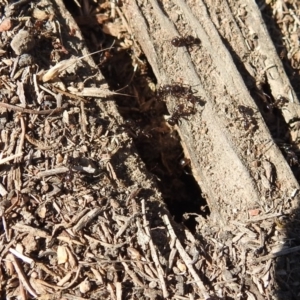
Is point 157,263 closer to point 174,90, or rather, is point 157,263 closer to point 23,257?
point 23,257

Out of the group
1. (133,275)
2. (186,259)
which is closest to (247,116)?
(186,259)

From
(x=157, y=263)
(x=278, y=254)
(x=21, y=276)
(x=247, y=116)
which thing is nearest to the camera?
(x=21, y=276)

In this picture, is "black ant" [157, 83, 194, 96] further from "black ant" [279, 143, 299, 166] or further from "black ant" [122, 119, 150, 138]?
"black ant" [279, 143, 299, 166]

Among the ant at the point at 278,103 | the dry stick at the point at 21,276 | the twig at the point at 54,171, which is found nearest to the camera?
the dry stick at the point at 21,276

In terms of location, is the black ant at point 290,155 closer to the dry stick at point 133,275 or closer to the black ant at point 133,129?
the black ant at point 133,129

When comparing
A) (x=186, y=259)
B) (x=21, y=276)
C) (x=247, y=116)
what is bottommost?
(x=186, y=259)

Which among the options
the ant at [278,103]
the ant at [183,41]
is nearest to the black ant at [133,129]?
the ant at [183,41]

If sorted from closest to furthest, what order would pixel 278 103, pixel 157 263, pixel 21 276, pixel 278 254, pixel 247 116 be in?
1. pixel 21 276
2. pixel 157 263
3. pixel 278 254
4. pixel 247 116
5. pixel 278 103

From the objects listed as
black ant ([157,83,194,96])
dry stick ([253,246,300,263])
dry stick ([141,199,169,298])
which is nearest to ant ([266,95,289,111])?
black ant ([157,83,194,96])
